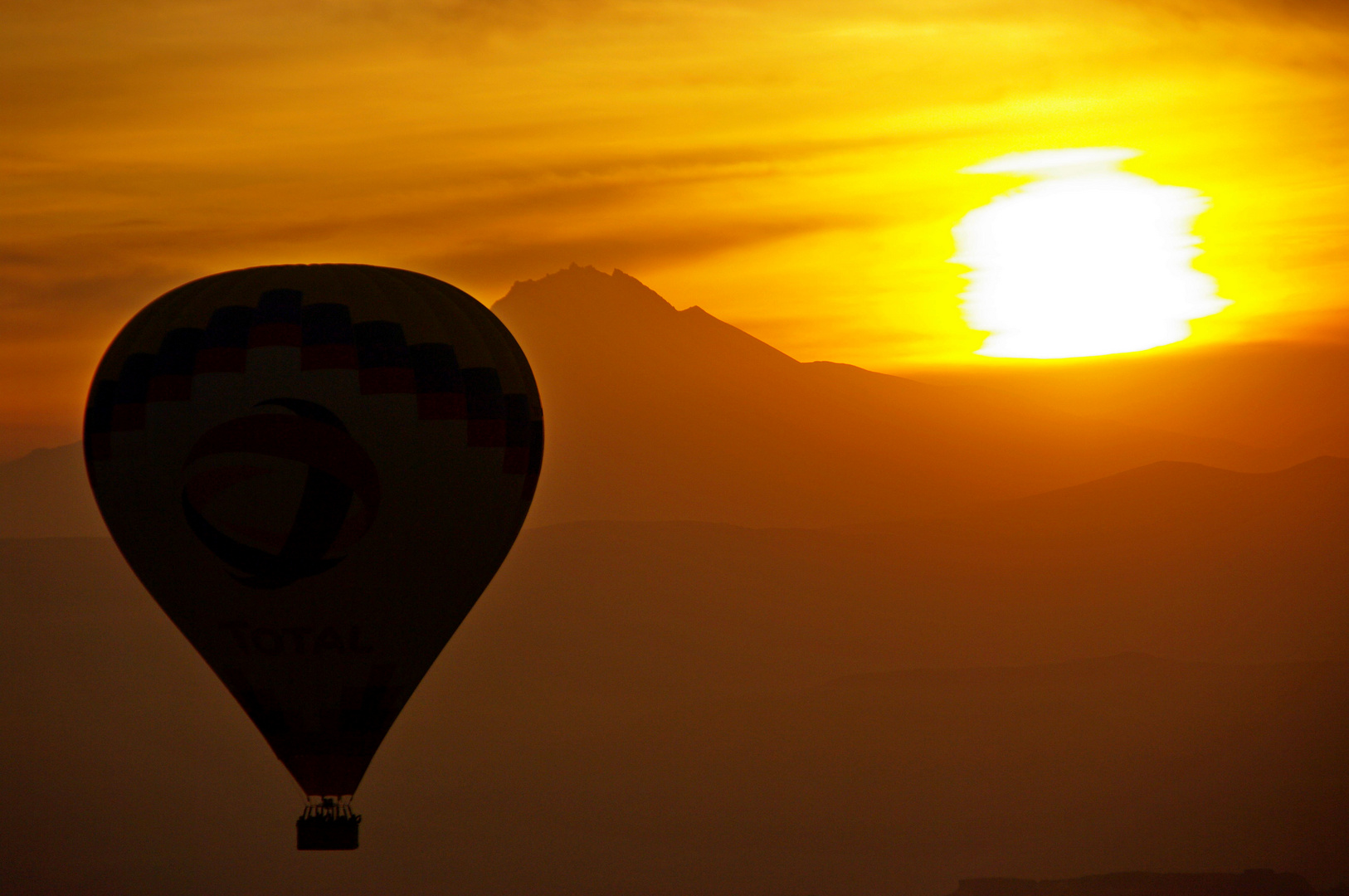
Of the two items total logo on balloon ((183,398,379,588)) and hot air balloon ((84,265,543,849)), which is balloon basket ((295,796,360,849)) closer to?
hot air balloon ((84,265,543,849))

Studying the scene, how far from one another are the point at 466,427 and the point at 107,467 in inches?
265

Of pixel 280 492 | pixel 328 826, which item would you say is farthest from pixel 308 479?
pixel 328 826

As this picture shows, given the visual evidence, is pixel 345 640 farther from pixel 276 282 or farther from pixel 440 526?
pixel 276 282

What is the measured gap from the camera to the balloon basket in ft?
107

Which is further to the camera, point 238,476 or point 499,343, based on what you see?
point 499,343

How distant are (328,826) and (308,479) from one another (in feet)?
20.2

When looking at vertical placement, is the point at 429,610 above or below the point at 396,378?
below

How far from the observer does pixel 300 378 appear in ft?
111

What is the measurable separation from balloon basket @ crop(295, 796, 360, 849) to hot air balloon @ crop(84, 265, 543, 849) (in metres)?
0.05

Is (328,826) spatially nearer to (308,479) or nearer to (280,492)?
(280,492)

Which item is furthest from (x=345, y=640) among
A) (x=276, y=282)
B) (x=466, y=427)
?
(x=276, y=282)

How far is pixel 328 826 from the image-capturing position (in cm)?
3322

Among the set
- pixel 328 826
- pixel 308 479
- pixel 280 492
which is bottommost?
pixel 328 826

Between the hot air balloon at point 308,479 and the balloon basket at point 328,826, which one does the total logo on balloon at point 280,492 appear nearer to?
the hot air balloon at point 308,479
